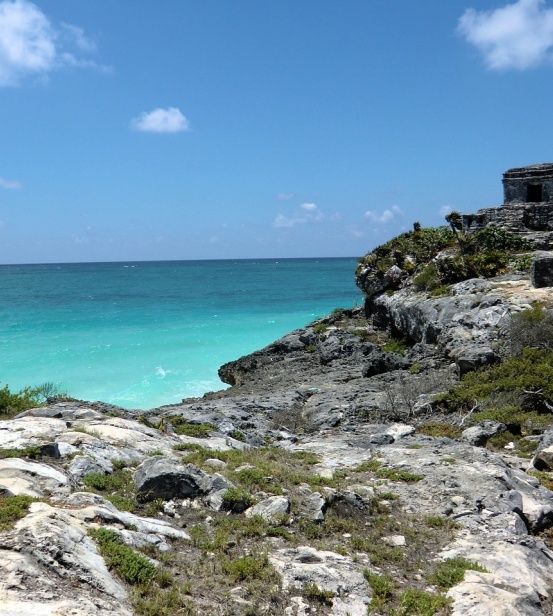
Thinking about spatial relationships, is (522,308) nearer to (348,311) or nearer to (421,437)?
(421,437)

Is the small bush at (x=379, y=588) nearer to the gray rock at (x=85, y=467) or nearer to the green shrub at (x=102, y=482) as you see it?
the green shrub at (x=102, y=482)

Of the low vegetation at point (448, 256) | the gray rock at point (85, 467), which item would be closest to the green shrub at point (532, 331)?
the low vegetation at point (448, 256)

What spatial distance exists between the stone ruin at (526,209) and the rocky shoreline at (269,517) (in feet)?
51.3

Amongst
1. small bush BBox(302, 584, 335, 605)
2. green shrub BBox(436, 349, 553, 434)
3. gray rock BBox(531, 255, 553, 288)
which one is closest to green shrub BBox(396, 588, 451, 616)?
small bush BBox(302, 584, 335, 605)

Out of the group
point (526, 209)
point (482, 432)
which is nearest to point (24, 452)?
point (482, 432)

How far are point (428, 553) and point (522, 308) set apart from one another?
13777mm

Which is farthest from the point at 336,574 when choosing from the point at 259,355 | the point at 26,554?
the point at 259,355

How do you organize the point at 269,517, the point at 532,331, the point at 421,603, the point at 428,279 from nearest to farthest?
the point at 421,603 < the point at 269,517 < the point at 532,331 < the point at 428,279

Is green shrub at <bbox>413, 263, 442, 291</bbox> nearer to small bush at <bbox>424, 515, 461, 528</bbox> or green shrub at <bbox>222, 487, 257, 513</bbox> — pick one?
small bush at <bbox>424, 515, 461, 528</bbox>

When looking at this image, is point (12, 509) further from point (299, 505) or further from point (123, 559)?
point (299, 505)

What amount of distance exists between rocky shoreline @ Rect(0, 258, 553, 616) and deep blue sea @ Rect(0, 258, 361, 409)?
1840 cm

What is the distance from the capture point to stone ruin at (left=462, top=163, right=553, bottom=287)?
27.6 meters

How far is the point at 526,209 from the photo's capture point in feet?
91.9

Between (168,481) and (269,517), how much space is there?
5.92 feet
